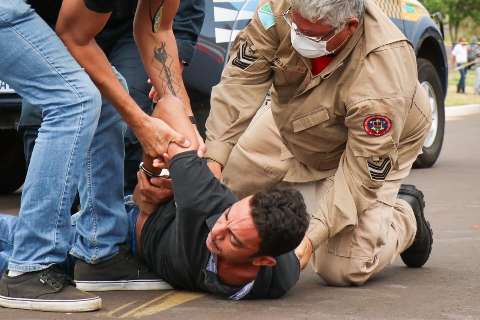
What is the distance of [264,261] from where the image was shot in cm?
410

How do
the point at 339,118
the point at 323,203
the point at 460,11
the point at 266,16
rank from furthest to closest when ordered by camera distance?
the point at 460,11, the point at 266,16, the point at 339,118, the point at 323,203

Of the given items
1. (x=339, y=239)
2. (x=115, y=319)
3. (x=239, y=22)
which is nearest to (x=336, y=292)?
(x=339, y=239)

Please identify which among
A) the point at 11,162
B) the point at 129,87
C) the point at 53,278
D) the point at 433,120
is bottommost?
the point at 433,120

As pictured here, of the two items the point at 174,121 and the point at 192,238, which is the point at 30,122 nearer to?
the point at 174,121

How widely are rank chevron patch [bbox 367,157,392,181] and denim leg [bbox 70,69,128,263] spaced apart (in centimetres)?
Result: 101

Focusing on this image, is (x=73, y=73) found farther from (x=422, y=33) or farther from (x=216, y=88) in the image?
(x=422, y=33)

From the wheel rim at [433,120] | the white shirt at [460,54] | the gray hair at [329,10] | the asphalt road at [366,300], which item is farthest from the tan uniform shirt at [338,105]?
the white shirt at [460,54]

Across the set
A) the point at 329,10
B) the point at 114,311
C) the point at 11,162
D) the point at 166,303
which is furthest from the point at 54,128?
the point at 11,162

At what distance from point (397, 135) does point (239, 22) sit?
2.68 meters

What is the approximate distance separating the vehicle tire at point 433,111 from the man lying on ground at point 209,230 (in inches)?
200

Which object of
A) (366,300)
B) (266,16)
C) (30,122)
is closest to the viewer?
(366,300)

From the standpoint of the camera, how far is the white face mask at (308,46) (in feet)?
15.2

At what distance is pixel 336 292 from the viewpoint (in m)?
→ 4.72

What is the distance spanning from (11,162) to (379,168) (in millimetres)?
4028
